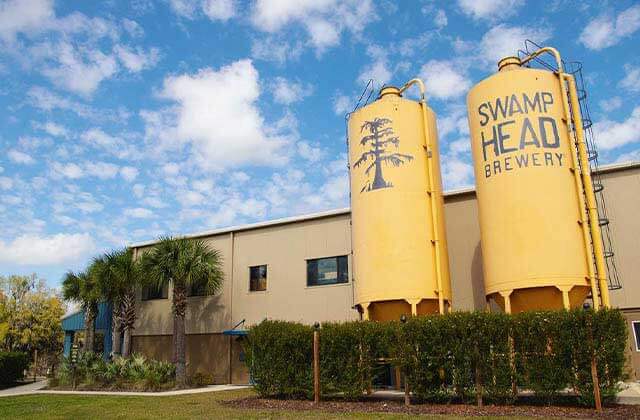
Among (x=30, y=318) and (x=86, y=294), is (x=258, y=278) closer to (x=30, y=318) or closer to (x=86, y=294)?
(x=86, y=294)

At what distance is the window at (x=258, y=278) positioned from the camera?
1036 inches

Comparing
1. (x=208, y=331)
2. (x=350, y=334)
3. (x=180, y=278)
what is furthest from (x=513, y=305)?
(x=208, y=331)

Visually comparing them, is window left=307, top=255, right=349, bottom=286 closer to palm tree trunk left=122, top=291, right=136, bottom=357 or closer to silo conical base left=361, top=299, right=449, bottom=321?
silo conical base left=361, top=299, right=449, bottom=321

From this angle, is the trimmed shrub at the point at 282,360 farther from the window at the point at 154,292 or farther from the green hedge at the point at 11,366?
the green hedge at the point at 11,366

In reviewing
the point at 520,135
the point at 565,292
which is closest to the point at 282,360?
the point at 565,292

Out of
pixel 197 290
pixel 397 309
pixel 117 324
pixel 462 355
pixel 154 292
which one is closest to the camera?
pixel 462 355

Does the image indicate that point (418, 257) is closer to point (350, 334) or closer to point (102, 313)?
point (350, 334)

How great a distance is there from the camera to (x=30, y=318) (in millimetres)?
46125

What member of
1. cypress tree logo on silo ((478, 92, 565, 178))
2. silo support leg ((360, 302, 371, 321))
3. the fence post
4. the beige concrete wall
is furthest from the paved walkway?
cypress tree logo on silo ((478, 92, 565, 178))

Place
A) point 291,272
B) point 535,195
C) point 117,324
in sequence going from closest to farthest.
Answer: point 535,195, point 291,272, point 117,324

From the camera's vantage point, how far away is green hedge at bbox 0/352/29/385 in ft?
88.7

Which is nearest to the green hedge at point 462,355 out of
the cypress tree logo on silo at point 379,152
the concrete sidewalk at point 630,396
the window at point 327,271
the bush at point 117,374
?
the concrete sidewalk at point 630,396

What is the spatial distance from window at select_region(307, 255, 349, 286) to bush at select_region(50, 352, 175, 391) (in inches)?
290

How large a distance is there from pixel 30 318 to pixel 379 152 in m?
39.8
